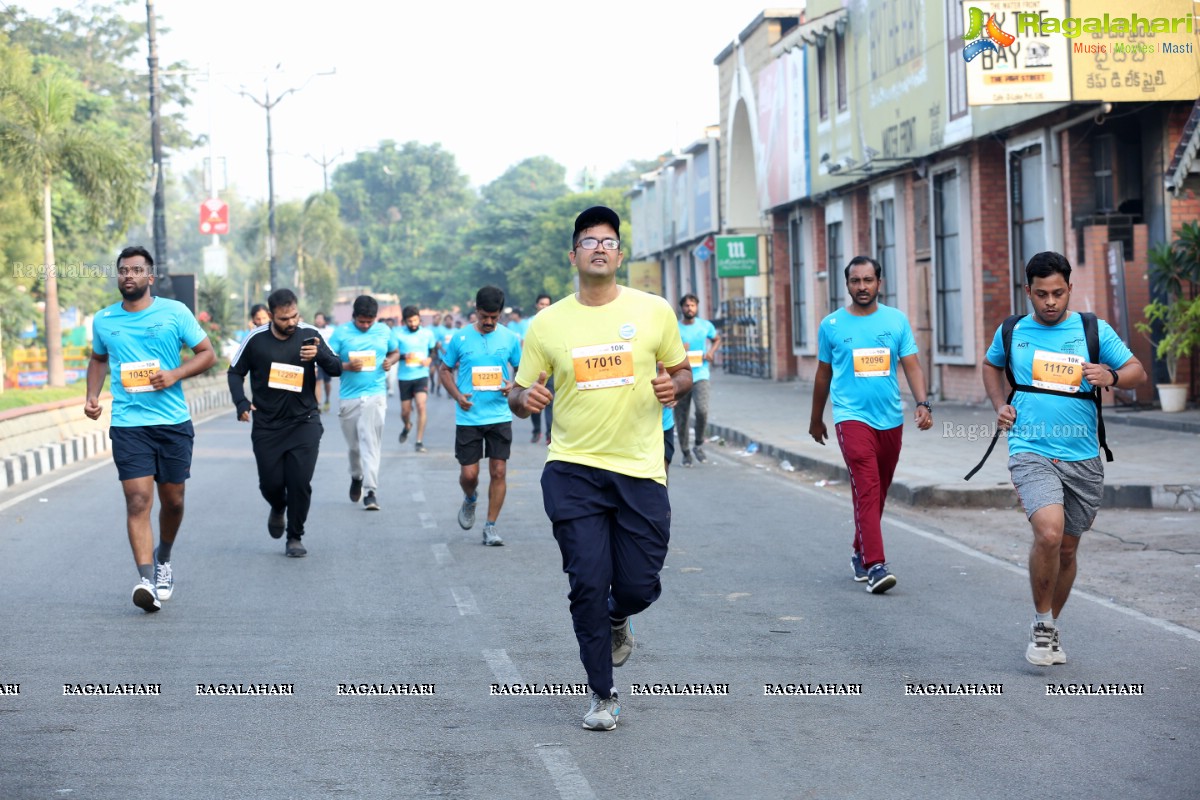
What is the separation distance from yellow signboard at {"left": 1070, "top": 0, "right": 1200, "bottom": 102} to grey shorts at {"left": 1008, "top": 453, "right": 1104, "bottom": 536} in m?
12.3

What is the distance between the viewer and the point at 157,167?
3072 centimetres

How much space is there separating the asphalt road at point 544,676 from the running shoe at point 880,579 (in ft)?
0.31

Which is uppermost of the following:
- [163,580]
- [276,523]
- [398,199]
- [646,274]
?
[398,199]

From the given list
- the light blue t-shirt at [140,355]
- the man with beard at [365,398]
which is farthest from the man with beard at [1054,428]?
the man with beard at [365,398]

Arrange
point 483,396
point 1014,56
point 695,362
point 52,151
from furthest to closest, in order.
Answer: point 52,151, point 1014,56, point 695,362, point 483,396

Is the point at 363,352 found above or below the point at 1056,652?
above

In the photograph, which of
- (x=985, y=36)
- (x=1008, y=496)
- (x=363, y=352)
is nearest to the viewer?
(x=1008, y=496)

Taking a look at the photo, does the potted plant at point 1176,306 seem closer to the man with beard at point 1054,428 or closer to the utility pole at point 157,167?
the man with beard at point 1054,428

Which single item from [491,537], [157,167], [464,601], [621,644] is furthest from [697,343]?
[157,167]

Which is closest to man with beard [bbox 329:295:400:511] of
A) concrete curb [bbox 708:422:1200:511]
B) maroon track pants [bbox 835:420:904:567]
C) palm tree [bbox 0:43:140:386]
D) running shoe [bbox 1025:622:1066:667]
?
concrete curb [bbox 708:422:1200:511]

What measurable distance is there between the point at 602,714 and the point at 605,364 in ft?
4.50

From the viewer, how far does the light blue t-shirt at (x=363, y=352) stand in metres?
14.4

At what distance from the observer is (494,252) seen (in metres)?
88.9

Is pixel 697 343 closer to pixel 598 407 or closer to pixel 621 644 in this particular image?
pixel 621 644
